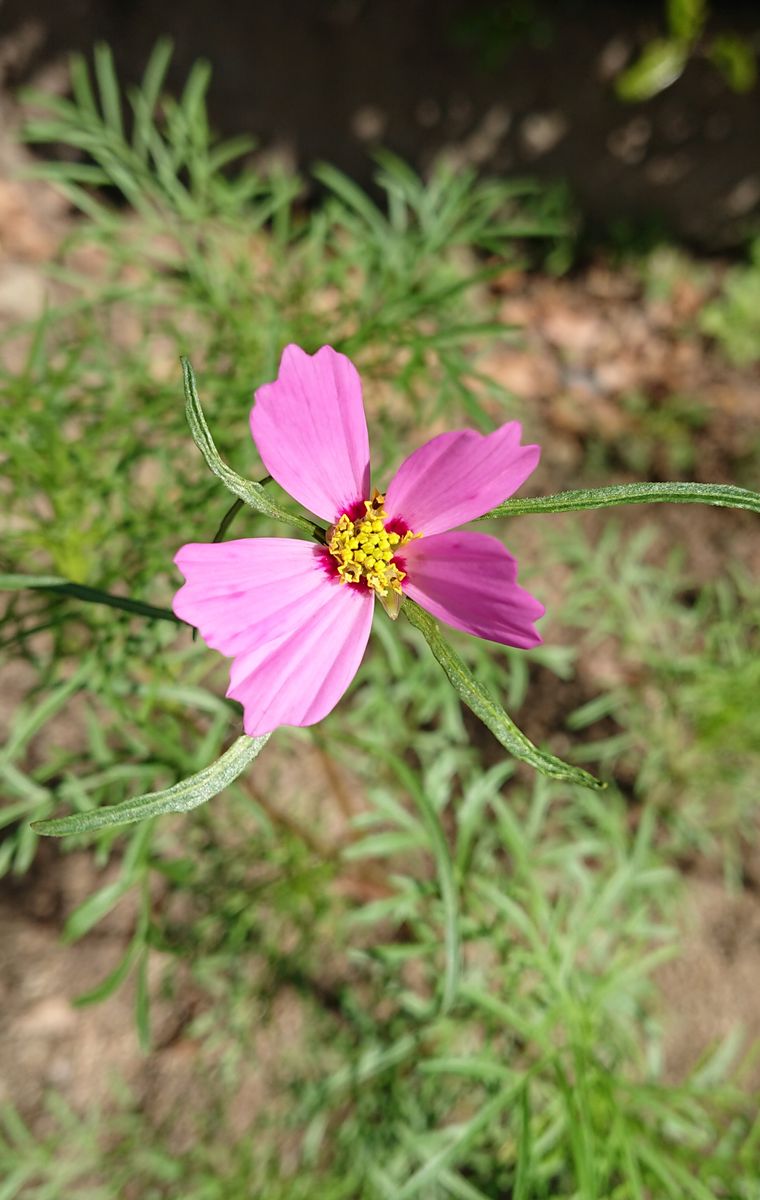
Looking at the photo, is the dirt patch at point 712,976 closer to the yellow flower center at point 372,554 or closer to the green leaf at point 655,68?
the yellow flower center at point 372,554

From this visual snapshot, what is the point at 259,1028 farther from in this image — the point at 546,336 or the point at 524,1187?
the point at 546,336

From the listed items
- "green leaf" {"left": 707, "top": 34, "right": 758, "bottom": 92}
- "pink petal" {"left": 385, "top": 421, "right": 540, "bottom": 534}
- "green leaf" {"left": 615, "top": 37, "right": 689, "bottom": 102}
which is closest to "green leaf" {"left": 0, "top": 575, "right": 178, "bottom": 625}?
"pink petal" {"left": 385, "top": 421, "right": 540, "bottom": 534}

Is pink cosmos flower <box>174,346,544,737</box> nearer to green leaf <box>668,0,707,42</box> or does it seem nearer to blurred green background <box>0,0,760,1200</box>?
blurred green background <box>0,0,760,1200</box>

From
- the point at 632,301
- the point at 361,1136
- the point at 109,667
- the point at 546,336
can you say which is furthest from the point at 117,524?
the point at 632,301

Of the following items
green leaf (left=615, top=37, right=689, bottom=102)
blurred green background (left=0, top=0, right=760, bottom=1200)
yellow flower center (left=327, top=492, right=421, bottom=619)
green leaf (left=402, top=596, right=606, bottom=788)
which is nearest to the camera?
green leaf (left=402, top=596, right=606, bottom=788)

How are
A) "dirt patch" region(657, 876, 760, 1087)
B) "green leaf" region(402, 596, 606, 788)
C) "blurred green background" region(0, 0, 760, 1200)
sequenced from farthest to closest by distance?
"dirt patch" region(657, 876, 760, 1087) < "blurred green background" region(0, 0, 760, 1200) < "green leaf" region(402, 596, 606, 788)

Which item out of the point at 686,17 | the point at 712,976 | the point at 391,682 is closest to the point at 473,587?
the point at 391,682

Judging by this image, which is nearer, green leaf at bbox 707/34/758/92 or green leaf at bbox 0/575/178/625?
green leaf at bbox 0/575/178/625
